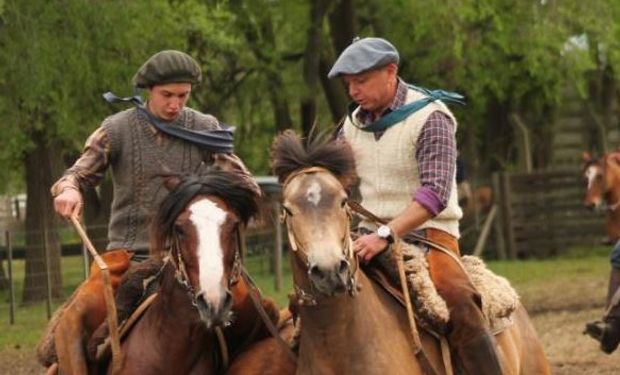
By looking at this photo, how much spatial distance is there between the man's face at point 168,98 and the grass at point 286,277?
10518 millimetres

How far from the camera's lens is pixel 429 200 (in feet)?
25.0

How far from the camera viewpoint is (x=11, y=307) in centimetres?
2086

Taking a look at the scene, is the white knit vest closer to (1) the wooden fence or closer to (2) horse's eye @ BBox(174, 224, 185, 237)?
(2) horse's eye @ BBox(174, 224, 185, 237)

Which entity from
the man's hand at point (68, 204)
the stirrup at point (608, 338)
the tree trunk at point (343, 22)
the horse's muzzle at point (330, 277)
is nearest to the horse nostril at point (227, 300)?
the horse's muzzle at point (330, 277)

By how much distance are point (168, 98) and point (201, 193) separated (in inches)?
31.9

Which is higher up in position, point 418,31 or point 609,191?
point 418,31

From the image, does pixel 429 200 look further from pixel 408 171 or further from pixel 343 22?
pixel 343 22

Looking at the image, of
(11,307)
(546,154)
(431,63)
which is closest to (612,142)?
(546,154)

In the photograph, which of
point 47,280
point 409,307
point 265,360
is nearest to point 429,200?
point 409,307

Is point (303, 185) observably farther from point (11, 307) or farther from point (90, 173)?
point (11, 307)

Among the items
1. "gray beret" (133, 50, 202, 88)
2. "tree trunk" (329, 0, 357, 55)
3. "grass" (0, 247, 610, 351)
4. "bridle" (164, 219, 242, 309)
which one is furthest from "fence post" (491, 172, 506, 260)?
"bridle" (164, 219, 242, 309)

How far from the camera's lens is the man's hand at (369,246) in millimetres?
7551

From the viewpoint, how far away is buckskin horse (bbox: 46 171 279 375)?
736 centimetres

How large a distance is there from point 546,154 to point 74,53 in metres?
19.3
